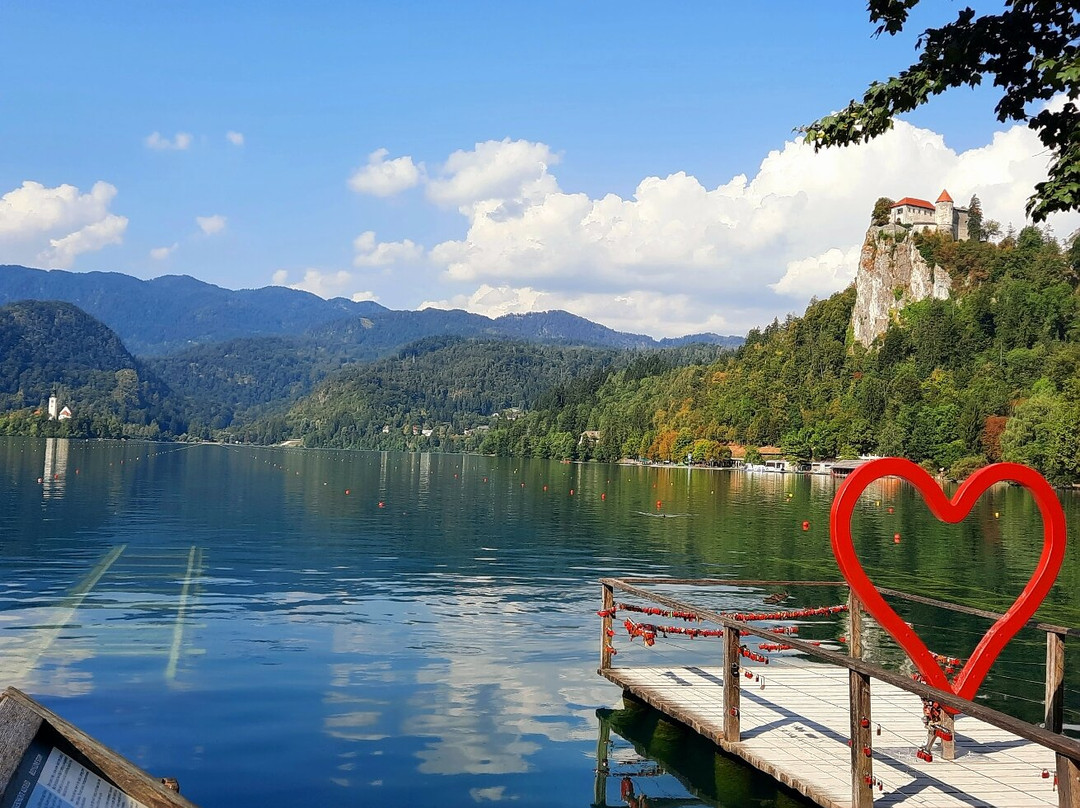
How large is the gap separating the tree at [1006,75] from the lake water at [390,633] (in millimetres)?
9689

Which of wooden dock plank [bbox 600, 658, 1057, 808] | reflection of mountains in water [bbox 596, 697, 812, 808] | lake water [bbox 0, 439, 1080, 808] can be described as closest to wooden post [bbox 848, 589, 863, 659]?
wooden dock plank [bbox 600, 658, 1057, 808]

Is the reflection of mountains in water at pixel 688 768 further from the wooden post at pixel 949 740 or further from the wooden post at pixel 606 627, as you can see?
the wooden post at pixel 949 740

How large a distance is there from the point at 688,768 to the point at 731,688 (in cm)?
209

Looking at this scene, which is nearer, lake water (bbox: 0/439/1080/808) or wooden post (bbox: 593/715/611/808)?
wooden post (bbox: 593/715/611/808)

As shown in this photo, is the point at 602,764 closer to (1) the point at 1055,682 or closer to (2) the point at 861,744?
(2) the point at 861,744

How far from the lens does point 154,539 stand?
165ft

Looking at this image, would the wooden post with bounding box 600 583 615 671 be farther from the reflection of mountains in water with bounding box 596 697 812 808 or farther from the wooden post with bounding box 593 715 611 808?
the wooden post with bounding box 593 715 611 808

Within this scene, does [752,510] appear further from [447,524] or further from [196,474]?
[196,474]

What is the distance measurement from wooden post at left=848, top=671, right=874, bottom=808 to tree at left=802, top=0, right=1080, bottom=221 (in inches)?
239

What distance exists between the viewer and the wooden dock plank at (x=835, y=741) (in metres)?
12.8

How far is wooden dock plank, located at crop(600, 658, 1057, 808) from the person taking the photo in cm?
1276

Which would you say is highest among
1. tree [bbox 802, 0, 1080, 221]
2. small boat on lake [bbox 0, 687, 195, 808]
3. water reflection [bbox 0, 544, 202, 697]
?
tree [bbox 802, 0, 1080, 221]

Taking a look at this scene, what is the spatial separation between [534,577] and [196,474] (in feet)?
312

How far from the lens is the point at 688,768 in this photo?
1627 centimetres
